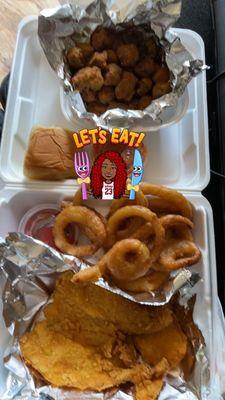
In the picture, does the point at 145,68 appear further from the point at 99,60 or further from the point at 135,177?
the point at 135,177

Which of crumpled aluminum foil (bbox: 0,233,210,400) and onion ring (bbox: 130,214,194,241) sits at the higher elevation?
onion ring (bbox: 130,214,194,241)

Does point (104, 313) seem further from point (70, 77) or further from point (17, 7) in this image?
point (17, 7)

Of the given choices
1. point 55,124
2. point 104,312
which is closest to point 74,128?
point 55,124

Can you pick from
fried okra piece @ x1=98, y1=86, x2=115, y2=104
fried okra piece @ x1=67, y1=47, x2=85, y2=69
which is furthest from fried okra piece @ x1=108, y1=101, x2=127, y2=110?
fried okra piece @ x1=67, y1=47, x2=85, y2=69

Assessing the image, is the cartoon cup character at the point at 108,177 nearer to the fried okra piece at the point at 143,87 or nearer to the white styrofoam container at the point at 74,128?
the white styrofoam container at the point at 74,128

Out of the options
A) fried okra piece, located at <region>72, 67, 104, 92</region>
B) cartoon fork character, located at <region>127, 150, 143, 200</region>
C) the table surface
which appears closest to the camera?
cartoon fork character, located at <region>127, 150, 143, 200</region>

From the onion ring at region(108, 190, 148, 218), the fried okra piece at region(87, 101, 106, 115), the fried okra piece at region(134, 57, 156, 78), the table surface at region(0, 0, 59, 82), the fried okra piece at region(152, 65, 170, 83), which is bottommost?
the onion ring at region(108, 190, 148, 218)

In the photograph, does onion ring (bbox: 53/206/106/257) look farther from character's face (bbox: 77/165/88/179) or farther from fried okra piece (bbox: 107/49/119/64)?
fried okra piece (bbox: 107/49/119/64)
